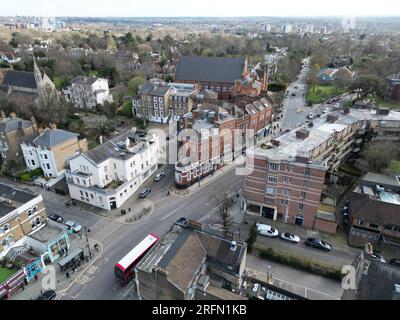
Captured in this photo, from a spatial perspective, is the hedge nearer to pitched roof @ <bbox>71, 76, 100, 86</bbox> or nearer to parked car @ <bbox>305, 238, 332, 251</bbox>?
parked car @ <bbox>305, 238, 332, 251</bbox>

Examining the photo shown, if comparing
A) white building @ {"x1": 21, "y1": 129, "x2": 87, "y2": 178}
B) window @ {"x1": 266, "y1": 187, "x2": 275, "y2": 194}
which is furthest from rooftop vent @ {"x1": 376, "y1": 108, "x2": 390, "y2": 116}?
white building @ {"x1": 21, "y1": 129, "x2": 87, "y2": 178}

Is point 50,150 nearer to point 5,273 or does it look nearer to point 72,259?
point 5,273

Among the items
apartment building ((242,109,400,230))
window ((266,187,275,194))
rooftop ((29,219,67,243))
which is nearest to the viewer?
rooftop ((29,219,67,243))

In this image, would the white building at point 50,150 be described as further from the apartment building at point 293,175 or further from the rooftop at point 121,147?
the apartment building at point 293,175

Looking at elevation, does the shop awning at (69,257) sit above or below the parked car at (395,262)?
above

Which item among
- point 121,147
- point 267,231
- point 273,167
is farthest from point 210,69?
point 267,231

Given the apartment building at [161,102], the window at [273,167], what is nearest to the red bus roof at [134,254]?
the window at [273,167]
